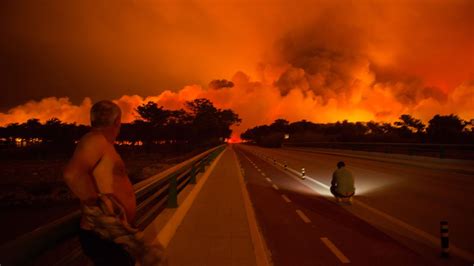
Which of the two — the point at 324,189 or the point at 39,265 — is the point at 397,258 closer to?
the point at 324,189

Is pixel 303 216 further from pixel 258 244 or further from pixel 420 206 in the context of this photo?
pixel 420 206

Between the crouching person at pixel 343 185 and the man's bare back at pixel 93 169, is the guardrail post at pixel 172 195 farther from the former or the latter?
the man's bare back at pixel 93 169

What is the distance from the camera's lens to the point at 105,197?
2.51 meters

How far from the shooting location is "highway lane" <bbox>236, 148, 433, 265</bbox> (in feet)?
20.0

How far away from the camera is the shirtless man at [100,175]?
249cm

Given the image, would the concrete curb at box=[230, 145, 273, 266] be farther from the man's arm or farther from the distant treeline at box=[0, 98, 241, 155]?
the distant treeline at box=[0, 98, 241, 155]

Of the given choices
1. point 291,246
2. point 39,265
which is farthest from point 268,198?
point 39,265

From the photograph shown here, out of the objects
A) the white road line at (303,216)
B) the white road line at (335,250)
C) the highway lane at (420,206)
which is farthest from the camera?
the white road line at (303,216)

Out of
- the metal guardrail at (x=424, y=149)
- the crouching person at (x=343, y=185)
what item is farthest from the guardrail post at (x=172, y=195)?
the metal guardrail at (x=424, y=149)

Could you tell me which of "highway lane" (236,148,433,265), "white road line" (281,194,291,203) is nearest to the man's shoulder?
"highway lane" (236,148,433,265)

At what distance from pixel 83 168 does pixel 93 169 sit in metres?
0.07

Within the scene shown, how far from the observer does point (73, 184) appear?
2.47m

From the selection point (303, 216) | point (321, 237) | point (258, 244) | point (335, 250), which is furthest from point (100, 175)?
point (303, 216)

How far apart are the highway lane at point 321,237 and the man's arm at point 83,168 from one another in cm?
417
